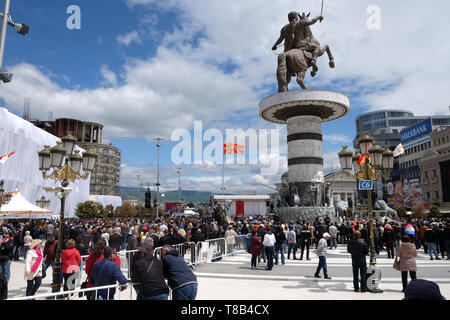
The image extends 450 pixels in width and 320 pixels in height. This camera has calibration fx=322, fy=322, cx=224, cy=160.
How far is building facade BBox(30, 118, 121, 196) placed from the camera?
95500mm

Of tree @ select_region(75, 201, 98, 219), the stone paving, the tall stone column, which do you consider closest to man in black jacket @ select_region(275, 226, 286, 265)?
the stone paving

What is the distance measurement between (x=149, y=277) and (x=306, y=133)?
23.2 meters

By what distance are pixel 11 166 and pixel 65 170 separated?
3106cm

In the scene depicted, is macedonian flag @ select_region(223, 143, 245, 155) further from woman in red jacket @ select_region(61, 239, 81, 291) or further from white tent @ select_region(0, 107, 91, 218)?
woman in red jacket @ select_region(61, 239, 81, 291)

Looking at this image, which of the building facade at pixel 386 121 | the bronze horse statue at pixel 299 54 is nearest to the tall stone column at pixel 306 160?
the bronze horse statue at pixel 299 54

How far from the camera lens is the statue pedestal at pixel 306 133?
25.7m

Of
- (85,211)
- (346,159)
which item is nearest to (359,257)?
(346,159)

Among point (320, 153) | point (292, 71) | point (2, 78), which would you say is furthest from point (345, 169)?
point (292, 71)
